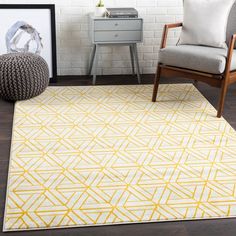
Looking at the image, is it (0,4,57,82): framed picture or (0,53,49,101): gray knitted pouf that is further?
(0,4,57,82): framed picture

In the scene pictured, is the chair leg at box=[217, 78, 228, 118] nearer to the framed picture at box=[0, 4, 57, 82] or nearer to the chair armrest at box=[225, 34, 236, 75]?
the chair armrest at box=[225, 34, 236, 75]

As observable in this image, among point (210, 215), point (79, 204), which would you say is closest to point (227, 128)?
point (210, 215)

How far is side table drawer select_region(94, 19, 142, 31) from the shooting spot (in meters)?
3.86

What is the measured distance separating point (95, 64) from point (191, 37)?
2.83ft

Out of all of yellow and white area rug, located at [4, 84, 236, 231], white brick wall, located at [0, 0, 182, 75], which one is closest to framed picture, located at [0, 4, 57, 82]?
white brick wall, located at [0, 0, 182, 75]

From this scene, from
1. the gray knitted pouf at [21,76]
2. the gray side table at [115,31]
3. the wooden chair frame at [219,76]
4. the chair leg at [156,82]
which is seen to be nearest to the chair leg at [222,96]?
the wooden chair frame at [219,76]

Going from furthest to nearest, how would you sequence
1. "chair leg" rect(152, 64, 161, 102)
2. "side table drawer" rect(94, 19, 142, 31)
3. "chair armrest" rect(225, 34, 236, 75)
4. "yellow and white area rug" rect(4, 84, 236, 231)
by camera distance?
"side table drawer" rect(94, 19, 142, 31) → "chair leg" rect(152, 64, 161, 102) → "chair armrest" rect(225, 34, 236, 75) → "yellow and white area rug" rect(4, 84, 236, 231)

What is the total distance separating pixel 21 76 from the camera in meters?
3.46

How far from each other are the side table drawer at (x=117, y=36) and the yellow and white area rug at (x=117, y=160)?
0.45 m

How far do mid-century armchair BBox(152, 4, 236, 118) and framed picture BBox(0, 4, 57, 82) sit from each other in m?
1.05

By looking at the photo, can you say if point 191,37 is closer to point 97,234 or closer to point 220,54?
point 220,54

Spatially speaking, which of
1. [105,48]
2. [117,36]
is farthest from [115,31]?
[105,48]

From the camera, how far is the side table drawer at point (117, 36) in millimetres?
3902

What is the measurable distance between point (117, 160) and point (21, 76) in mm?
1144
